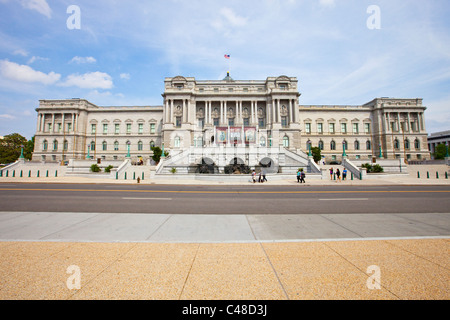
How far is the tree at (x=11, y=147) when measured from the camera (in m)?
58.2

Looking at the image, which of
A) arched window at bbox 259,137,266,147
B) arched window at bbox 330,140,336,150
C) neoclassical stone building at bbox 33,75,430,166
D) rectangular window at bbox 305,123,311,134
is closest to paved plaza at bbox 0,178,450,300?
arched window at bbox 259,137,266,147

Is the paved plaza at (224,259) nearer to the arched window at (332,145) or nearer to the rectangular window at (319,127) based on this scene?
the rectangular window at (319,127)

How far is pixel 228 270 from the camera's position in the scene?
3.36 m

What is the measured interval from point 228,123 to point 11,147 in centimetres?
6818

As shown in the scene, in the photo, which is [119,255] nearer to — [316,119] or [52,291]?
[52,291]

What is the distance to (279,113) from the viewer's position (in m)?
55.2

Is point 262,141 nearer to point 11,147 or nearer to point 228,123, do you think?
point 228,123

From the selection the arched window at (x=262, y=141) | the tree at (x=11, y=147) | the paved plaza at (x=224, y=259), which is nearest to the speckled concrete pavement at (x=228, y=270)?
the paved plaza at (x=224, y=259)

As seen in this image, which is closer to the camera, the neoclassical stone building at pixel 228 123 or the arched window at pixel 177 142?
the arched window at pixel 177 142

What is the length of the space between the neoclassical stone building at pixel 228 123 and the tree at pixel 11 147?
794cm

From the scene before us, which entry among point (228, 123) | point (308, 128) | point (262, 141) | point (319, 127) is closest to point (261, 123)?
point (262, 141)

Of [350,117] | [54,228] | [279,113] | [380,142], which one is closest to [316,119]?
[350,117]

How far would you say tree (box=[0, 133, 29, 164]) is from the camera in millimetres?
58191
